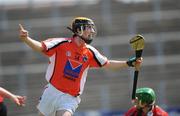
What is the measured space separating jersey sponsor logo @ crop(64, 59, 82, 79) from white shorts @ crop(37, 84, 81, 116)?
0.77 ft

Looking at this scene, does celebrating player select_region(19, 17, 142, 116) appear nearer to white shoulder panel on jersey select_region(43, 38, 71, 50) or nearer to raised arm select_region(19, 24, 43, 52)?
white shoulder panel on jersey select_region(43, 38, 71, 50)

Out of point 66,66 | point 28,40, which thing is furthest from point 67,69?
point 28,40

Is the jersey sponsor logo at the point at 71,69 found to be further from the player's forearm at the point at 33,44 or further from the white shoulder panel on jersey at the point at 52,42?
the player's forearm at the point at 33,44

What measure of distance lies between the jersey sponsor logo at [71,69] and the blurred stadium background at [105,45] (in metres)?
9.48

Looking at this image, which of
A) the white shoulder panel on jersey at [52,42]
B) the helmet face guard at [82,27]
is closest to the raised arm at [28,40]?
the white shoulder panel on jersey at [52,42]

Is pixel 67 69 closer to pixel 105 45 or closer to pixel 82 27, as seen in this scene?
pixel 82 27

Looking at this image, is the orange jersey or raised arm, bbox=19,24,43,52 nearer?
raised arm, bbox=19,24,43,52

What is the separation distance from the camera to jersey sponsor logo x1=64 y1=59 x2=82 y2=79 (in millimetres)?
9500

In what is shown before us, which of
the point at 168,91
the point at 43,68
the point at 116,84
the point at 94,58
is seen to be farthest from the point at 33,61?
the point at 94,58

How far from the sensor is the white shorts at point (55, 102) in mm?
9414

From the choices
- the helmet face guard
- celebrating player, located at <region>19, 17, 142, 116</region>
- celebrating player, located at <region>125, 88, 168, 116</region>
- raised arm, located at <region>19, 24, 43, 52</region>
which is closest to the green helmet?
celebrating player, located at <region>125, 88, 168, 116</region>

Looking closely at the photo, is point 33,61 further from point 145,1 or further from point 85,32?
point 85,32

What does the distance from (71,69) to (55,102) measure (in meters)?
0.43

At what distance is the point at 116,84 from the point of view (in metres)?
20.2
